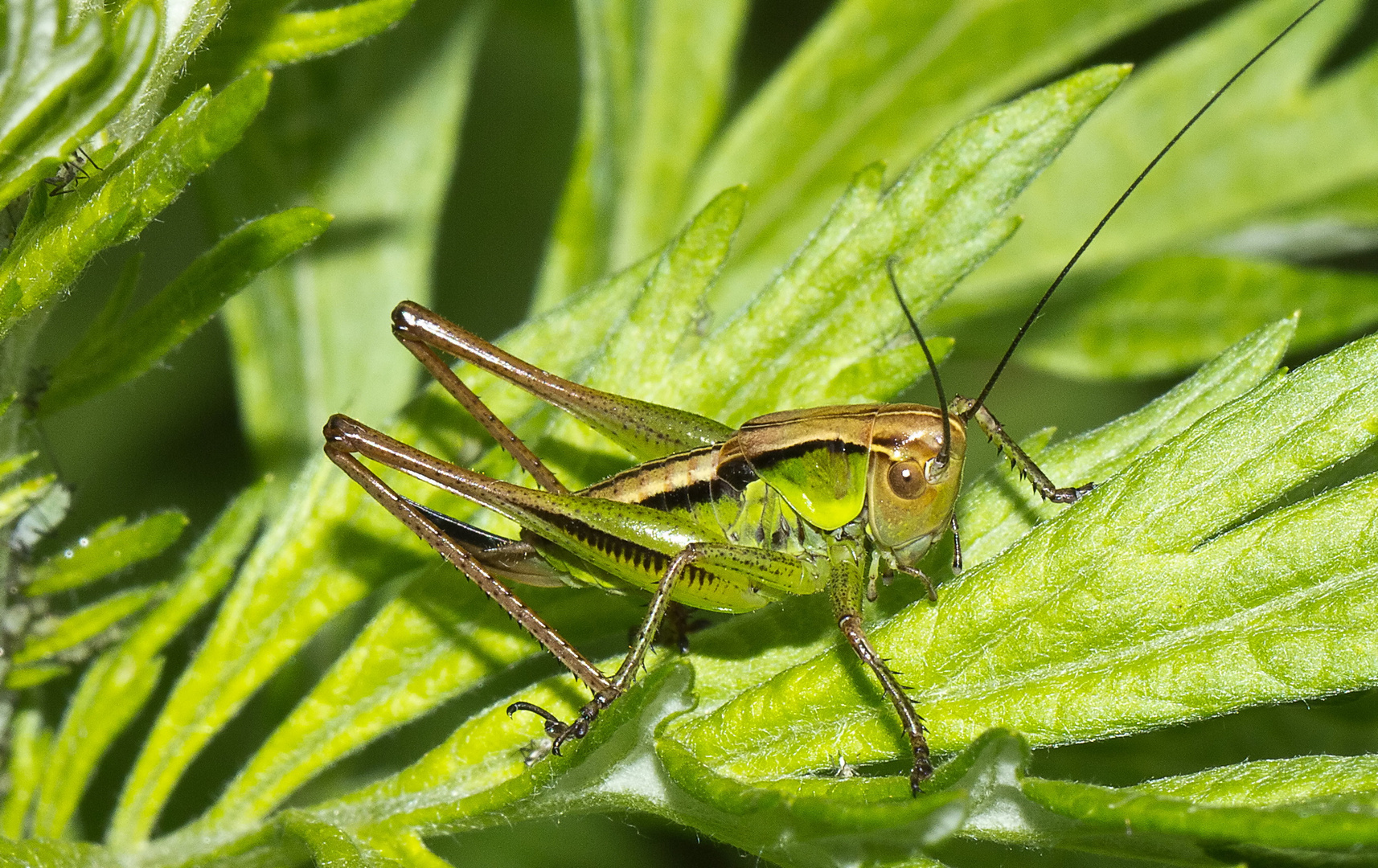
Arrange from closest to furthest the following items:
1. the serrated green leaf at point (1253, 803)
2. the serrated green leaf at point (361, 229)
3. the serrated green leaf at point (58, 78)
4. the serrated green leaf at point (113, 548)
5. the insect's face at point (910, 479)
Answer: the serrated green leaf at point (1253, 803), the serrated green leaf at point (58, 78), the serrated green leaf at point (113, 548), the insect's face at point (910, 479), the serrated green leaf at point (361, 229)

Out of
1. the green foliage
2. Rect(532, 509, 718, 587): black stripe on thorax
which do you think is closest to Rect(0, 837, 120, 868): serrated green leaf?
the green foliage

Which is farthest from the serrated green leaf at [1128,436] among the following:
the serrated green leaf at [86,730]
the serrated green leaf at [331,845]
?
the serrated green leaf at [86,730]

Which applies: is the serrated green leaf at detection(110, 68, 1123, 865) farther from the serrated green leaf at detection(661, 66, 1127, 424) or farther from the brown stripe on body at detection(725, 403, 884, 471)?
the brown stripe on body at detection(725, 403, 884, 471)

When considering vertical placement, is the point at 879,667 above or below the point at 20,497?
above

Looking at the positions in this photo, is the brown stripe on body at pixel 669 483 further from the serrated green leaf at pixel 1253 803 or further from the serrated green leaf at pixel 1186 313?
the serrated green leaf at pixel 1253 803

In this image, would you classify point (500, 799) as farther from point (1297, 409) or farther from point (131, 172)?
point (1297, 409)

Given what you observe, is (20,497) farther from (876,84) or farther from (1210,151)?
(1210,151)

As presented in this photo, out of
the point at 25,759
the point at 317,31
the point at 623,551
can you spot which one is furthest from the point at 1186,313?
the point at 25,759

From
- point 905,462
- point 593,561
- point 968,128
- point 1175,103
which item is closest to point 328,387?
point 593,561
